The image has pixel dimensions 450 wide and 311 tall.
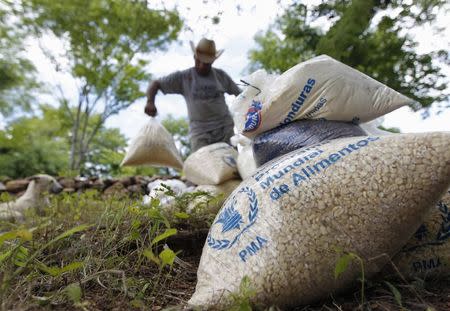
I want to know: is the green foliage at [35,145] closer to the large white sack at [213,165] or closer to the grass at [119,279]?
the large white sack at [213,165]

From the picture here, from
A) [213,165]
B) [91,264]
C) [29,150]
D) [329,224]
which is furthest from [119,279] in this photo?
[29,150]

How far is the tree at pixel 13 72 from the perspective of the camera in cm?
784

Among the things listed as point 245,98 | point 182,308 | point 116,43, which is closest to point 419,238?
point 182,308

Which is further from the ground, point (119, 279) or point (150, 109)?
point (150, 109)

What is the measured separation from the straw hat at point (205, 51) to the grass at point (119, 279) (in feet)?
5.45

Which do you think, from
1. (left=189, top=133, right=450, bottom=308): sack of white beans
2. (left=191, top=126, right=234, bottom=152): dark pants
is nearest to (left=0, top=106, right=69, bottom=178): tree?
(left=191, top=126, right=234, bottom=152): dark pants

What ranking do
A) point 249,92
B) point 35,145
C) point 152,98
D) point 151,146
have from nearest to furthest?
point 249,92 < point 151,146 < point 152,98 < point 35,145

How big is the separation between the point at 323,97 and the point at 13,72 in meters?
10.8

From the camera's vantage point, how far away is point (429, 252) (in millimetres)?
941

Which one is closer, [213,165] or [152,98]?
[213,165]

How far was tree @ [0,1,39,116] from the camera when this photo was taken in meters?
7.84

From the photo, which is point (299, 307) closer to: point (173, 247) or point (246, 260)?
point (246, 260)

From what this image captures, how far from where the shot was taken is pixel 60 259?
1.08m

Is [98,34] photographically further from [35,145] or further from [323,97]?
[323,97]
